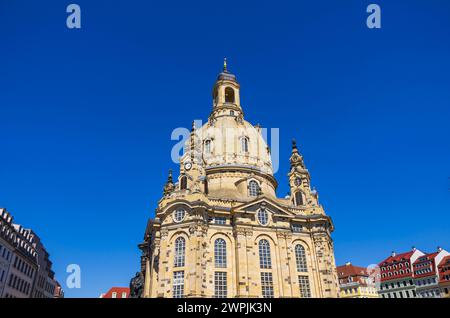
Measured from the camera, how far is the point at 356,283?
79.8 metres

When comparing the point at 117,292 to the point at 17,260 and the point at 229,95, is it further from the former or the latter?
the point at 229,95

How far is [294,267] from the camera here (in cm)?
4319

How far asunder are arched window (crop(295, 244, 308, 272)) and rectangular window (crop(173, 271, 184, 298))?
51.1 feet

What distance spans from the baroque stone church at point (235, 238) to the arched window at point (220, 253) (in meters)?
0.12

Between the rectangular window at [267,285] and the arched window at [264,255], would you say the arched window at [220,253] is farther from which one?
the rectangular window at [267,285]

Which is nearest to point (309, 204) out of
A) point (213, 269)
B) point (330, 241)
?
point (330, 241)

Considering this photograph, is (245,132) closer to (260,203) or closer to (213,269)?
(260,203)

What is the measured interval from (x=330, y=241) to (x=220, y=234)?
17260 mm

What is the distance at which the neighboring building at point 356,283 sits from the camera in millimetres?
79438

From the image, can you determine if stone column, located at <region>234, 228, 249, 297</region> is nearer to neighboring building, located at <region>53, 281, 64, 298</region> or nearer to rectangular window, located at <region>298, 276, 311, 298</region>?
rectangular window, located at <region>298, 276, 311, 298</region>

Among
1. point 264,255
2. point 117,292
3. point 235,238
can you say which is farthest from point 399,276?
→ point 117,292

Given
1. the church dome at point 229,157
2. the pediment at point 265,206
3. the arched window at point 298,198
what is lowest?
the pediment at point 265,206

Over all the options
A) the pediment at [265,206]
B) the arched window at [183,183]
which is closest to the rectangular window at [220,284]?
the pediment at [265,206]

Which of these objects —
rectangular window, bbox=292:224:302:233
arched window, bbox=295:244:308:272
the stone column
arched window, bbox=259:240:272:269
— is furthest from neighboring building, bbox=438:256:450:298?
the stone column
